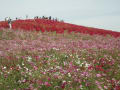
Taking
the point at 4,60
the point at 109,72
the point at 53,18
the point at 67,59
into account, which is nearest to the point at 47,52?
the point at 67,59

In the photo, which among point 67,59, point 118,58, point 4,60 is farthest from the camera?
point 118,58

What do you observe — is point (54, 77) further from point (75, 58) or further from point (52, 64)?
point (75, 58)

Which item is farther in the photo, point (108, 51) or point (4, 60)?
Result: point (108, 51)

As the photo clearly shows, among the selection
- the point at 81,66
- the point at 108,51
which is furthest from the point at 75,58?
the point at 108,51

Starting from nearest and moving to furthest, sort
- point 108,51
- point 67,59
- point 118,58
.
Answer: point 67,59 < point 118,58 < point 108,51

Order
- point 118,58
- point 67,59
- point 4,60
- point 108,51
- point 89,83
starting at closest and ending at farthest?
point 89,83, point 4,60, point 67,59, point 118,58, point 108,51

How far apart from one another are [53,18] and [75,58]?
2685 centimetres

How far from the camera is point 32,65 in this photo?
714 centimetres

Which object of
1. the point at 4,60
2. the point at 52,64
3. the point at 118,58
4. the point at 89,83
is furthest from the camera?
the point at 118,58

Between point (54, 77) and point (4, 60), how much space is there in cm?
297

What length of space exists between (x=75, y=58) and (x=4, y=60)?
3.00 m

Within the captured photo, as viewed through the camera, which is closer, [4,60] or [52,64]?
[52,64]

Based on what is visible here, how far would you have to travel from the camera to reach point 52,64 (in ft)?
23.4

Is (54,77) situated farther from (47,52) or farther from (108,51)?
(108,51)
